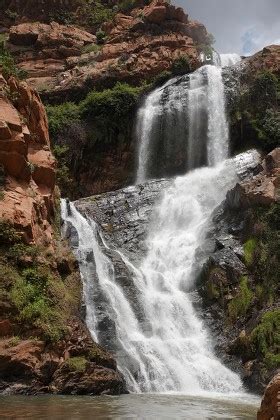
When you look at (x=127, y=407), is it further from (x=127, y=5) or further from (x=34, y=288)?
(x=127, y=5)

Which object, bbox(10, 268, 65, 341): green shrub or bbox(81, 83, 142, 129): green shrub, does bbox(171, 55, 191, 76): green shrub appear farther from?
bbox(10, 268, 65, 341): green shrub

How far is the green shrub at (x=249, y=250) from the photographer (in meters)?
19.8

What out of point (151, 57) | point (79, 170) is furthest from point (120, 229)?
point (151, 57)

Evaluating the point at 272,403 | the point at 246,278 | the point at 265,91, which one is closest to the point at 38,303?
the point at 272,403

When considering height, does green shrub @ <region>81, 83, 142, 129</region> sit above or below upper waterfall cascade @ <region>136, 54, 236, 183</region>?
above

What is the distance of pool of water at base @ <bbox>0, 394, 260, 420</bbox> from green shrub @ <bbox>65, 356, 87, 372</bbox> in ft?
3.27

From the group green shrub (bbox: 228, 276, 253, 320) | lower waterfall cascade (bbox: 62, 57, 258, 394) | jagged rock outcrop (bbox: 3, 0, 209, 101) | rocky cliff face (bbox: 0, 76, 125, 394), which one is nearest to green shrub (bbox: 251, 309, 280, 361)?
lower waterfall cascade (bbox: 62, 57, 258, 394)

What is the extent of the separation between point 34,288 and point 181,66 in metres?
27.5

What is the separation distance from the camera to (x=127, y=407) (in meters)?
10.1

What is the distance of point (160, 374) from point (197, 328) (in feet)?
13.5

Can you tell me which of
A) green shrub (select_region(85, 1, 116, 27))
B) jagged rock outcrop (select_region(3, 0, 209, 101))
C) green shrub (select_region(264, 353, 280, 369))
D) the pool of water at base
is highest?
green shrub (select_region(85, 1, 116, 27))

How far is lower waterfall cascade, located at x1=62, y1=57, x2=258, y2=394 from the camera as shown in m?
15.0

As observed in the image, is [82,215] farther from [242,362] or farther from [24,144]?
[242,362]

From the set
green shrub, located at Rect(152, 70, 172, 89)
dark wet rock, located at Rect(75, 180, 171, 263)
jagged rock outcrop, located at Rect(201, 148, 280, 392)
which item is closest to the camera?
jagged rock outcrop, located at Rect(201, 148, 280, 392)
